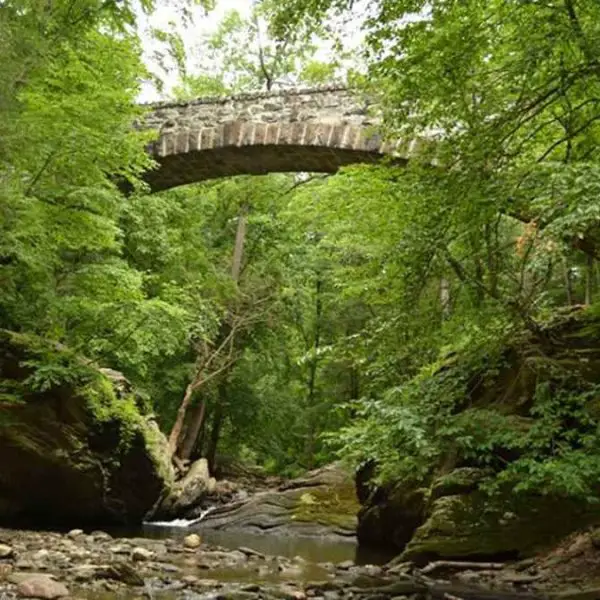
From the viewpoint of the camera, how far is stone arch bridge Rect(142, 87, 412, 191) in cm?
1127

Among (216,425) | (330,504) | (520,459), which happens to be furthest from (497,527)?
(216,425)

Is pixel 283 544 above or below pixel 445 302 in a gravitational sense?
below

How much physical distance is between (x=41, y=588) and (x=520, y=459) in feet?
11.2

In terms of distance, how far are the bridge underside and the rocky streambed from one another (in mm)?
6566

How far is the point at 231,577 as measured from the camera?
6336 mm

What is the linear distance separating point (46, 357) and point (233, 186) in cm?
1240

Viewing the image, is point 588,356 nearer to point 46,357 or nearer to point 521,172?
point 521,172

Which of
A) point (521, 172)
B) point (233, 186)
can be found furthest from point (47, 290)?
point (233, 186)

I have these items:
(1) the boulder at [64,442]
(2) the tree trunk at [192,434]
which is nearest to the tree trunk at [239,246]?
(2) the tree trunk at [192,434]

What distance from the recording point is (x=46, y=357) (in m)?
8.38

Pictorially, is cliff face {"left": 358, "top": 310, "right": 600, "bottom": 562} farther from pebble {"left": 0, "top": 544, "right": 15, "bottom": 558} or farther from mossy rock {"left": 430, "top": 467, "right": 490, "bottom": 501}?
pebble {"left": 0, "top": 544, "right": 15, "bottom": 558}

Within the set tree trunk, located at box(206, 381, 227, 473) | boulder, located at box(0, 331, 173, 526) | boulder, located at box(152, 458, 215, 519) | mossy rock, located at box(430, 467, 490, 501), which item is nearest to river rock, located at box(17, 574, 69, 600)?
boulder, located at box(0, 331, 173, 526)

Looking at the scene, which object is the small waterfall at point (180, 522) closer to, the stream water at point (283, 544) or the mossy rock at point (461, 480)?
the stream water at point (283, 544)

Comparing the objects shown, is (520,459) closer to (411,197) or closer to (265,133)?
(411,197)
